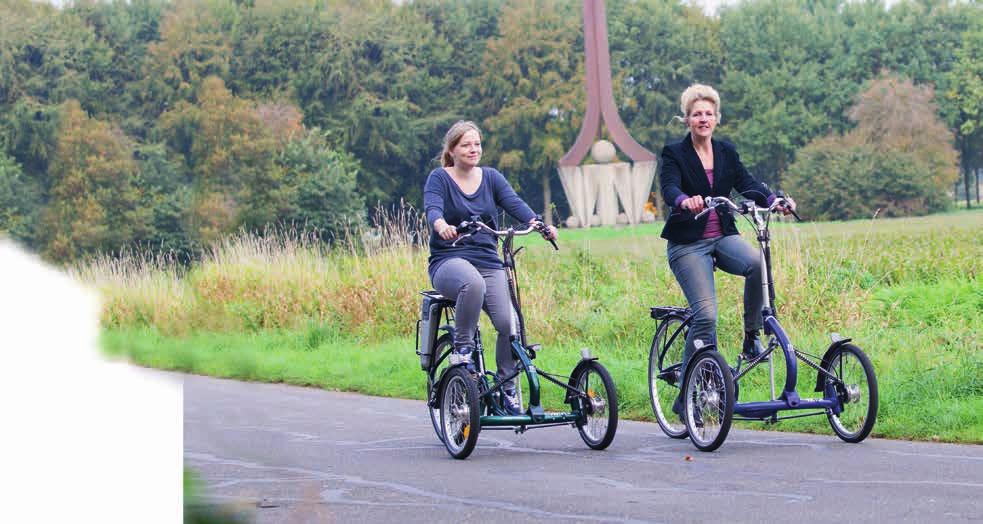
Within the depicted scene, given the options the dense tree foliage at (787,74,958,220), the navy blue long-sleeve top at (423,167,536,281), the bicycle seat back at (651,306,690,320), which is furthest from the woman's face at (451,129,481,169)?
the dense tree foliage at (787,74,958,220)

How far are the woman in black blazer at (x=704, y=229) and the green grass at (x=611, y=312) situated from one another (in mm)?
1094

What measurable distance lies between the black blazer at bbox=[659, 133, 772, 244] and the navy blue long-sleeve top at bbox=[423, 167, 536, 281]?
2.45 ft

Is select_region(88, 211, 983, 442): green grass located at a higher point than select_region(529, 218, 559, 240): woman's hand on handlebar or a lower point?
lower

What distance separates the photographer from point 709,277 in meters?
7.30

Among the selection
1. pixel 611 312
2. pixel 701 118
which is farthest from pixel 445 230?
pixel 611 312

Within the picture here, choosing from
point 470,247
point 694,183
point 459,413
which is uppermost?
point 694,183

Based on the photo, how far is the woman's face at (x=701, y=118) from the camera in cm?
728

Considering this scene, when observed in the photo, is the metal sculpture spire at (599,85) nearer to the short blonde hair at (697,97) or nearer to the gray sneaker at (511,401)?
the short blonde hair at (697,97)

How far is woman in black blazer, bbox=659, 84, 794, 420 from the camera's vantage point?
23.7ft

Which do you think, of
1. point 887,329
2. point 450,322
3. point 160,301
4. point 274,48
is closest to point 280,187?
point 274,48

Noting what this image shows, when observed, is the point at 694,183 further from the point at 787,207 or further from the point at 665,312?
the point at 665,312

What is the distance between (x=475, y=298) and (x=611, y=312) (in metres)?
6.39

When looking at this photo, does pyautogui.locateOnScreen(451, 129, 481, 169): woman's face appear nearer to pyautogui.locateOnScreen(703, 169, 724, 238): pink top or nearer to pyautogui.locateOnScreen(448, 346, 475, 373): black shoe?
pyautogui.locateOnScreen(448, 346, 475, 373): black shoe

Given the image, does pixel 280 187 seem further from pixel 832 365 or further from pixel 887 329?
pixel 832 365
